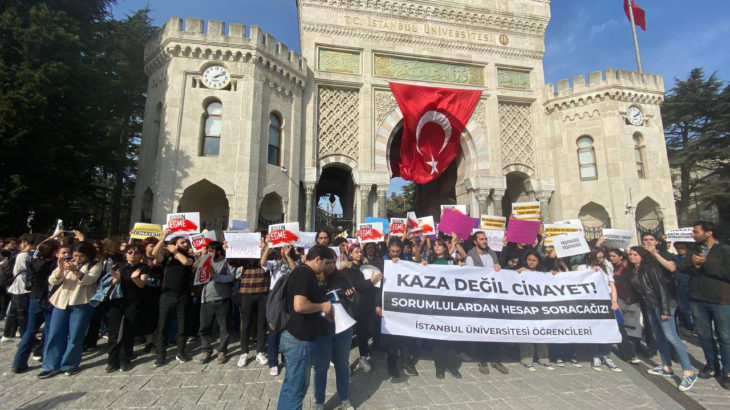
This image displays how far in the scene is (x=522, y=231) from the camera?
7.14 metres

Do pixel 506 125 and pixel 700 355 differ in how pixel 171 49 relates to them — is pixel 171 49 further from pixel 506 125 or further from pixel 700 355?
pixel 700 355

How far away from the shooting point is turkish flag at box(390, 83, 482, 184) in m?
16.0

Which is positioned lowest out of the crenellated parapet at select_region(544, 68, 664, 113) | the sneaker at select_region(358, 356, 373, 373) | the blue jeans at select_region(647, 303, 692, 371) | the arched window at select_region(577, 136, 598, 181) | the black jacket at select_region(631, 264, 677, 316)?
the sneaker at select_region(358, 356, 373, 373)

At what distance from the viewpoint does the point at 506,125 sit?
1761 cm

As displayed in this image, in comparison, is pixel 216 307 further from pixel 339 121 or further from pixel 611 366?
pixel 339 121

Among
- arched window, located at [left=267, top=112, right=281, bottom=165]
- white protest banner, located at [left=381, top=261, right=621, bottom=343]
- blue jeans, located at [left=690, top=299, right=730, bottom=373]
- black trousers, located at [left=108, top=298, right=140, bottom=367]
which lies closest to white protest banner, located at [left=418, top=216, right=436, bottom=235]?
white protest banner, located at [left=381, top=261, right=621, bottom=343]

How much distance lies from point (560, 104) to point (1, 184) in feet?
76.3

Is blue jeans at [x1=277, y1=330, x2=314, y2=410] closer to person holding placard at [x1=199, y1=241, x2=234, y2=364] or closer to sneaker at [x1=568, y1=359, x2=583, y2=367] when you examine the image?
person holding placard at [x1=199, y1=241, x2=234, y2=364]

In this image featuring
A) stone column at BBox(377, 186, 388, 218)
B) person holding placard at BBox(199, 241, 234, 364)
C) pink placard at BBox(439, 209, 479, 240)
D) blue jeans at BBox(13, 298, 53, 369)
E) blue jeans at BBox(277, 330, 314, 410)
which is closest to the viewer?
blue jeans at BBox(277, 330, 314, 410)

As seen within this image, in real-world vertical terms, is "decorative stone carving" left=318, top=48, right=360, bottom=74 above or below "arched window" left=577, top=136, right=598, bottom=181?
above

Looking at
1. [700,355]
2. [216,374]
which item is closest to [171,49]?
[216,374]

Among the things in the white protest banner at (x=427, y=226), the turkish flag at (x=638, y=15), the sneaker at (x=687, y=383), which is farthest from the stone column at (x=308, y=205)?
the turkish flag at (x=638, y=15)

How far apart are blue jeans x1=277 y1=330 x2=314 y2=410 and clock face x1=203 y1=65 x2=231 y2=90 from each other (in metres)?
12.4

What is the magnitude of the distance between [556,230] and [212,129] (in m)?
12.3
